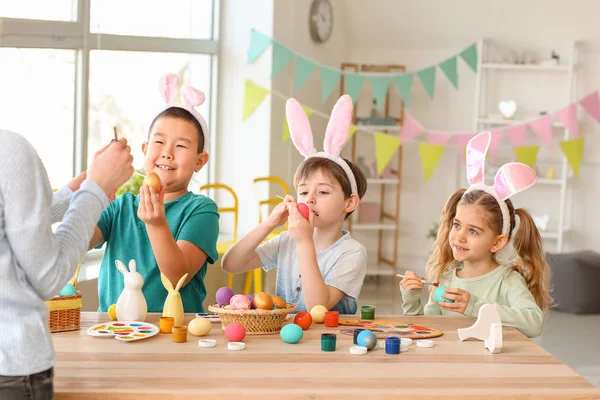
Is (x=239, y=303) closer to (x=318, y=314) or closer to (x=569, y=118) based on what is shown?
(x=318, y=314)

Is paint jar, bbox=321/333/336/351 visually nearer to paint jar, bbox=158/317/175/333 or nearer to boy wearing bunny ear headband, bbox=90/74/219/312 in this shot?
paint jar, bbox=158/317/175/333

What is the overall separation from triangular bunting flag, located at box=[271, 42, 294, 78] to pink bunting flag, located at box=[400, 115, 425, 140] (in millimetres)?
1223

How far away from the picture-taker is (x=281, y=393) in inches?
49.4

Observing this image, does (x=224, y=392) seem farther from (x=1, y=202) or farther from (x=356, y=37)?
(x=356, y=37)

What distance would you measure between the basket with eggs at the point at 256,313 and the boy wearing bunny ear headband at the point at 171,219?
0.24 metres

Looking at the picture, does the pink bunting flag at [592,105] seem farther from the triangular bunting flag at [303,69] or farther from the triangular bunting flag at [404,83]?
the triangular bunting flag at [303,69]

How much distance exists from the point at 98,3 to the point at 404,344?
9.54 feet

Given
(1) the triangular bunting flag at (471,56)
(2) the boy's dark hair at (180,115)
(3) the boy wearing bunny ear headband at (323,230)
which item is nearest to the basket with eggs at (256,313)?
(3) the boy wearing bunny ear headband at (323,230)

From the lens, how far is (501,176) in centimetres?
204

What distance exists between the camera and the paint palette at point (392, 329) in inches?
65.8

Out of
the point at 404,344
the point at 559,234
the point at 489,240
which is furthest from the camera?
the point at 559,234

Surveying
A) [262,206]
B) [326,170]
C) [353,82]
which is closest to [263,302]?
[326,170]

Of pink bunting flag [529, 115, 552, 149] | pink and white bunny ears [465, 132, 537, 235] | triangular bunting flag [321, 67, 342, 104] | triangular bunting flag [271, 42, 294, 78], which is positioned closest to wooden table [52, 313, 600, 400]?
pink and white bunny ears [465, 132, 537, 235]

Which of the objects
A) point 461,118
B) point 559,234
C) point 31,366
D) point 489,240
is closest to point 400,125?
point 461,118
